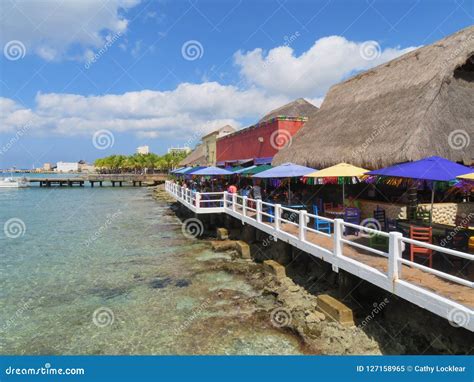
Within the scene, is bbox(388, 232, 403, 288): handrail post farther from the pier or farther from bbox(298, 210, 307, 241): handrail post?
the pier

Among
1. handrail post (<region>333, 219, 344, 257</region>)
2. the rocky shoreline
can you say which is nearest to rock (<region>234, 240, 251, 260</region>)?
the rocky shoreline

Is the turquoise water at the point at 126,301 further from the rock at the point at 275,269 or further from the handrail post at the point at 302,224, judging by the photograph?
the handrail post at the point at 302,224

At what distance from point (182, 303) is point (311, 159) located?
877 centimetres

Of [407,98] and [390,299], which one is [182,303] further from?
[407,98]

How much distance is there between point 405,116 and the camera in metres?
12.3

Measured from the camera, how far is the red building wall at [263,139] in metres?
21.0

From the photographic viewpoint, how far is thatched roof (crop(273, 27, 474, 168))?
436 inches

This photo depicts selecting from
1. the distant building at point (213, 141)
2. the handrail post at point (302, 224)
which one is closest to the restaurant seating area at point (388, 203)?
the handrail post at point (302, 224)

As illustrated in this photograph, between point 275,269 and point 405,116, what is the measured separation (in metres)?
6.84

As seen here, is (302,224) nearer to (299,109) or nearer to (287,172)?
(287,172)

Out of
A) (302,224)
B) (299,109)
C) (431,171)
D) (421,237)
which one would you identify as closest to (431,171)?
(431,171)

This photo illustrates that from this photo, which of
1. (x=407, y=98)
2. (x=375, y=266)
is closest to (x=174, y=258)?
(x=375, y=266)

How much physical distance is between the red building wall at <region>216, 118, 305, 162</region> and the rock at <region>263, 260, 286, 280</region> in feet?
32.4

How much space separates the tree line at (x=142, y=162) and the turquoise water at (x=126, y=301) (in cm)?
7820
